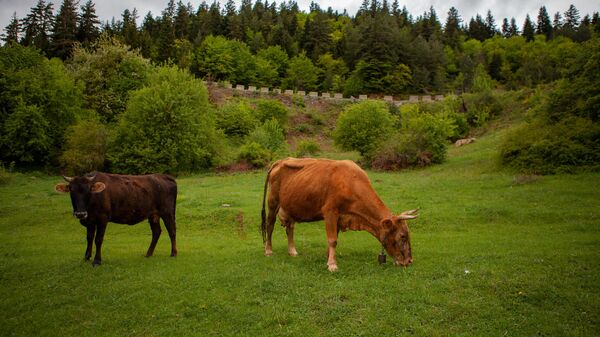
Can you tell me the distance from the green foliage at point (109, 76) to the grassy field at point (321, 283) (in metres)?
31.5

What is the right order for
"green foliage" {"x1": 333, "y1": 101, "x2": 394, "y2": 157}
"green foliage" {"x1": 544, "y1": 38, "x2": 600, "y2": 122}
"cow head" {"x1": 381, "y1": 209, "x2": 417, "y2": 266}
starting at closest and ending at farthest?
1. "cow head" {"x1": 381, "y1": 209, "x2": 417, "y2": 266}
2. "green foliage" {"x1": 544, "y1": 38, "x2": 600, "y2": 122}
3. "green foliage" {"x1": 333, "y1": 101, "x2": 394, "y2": 157}

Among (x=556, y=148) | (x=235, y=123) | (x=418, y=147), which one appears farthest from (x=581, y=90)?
(x=235, y=123)

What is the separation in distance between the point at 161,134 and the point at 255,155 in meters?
8.64

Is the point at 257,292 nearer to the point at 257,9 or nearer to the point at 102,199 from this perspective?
the point at 102,199

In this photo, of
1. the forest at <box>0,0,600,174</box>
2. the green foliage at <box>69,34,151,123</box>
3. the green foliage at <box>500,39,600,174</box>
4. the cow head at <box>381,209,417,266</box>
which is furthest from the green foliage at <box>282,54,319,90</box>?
the cow head at <box>381,209,417,266</box>

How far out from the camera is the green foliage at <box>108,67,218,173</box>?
37406 mm

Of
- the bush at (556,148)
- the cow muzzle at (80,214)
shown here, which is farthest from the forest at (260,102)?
the cow muzzle at (80,214)

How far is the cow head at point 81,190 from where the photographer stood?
10.5m

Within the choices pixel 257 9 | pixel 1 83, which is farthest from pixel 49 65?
pixel 257 9

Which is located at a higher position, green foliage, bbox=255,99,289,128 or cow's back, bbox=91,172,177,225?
green foliage, bbox=255,99,289,128

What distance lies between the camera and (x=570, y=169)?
78.2 feet

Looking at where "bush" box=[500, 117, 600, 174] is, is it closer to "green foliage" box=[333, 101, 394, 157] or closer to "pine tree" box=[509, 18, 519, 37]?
"green foliage" box=[333, 101, 394, 157]

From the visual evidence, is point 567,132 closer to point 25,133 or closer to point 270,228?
point 270,228

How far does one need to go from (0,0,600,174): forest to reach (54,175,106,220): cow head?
77.9 feet
